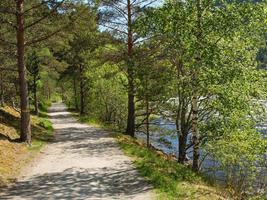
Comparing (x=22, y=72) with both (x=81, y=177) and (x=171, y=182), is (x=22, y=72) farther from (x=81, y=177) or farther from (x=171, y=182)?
(x=171, y=182)

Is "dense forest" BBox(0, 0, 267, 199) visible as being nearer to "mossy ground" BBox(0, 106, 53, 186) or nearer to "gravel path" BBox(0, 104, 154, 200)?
"mossy ground" BBox(0, 106, 53, 186)

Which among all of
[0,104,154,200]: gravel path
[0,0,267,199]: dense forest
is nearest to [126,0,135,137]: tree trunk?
[0,0,267,199]: dense forest

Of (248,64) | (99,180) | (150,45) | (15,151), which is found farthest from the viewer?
(150,45)

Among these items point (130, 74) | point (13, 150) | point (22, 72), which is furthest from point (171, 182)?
point (130, 74)

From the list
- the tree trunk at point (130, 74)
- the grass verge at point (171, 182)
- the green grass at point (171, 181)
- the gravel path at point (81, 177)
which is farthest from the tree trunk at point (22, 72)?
the tree trunk at point (130, 74)

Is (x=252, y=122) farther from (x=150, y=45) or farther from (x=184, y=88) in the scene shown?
(x=150, y=45)

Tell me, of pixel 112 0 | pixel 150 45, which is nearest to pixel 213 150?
pixel 150 45

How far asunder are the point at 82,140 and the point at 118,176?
30.9 ft

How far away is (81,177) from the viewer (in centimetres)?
1348

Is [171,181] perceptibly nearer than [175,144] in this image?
Yes

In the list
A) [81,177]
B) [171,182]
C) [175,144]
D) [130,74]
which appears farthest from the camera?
[175,144]

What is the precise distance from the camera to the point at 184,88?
55.1 feet

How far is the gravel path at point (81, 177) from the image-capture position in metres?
11.4

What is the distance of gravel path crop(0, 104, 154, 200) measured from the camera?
1138 cm
